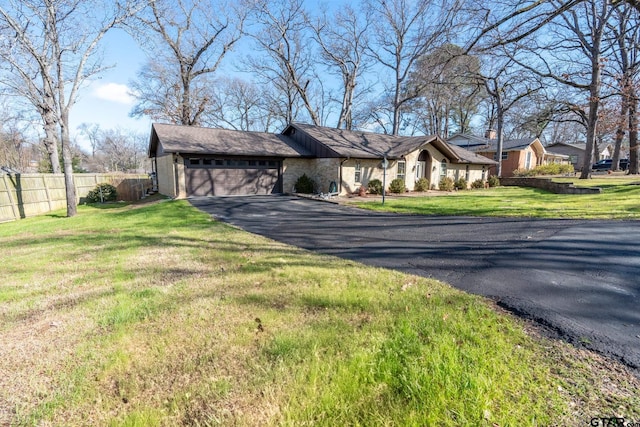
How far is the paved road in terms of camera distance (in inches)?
127

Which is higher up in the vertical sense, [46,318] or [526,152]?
[526,152]

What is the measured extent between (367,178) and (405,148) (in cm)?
369

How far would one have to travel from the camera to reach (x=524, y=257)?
5387mm

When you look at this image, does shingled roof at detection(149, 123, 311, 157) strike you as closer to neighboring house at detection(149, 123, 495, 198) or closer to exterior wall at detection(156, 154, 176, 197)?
neighboring house at detection(149, 123, 495, 198)

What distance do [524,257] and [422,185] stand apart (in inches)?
644

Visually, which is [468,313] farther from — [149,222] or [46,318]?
[149,222]

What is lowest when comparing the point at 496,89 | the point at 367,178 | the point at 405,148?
the point at 367,178

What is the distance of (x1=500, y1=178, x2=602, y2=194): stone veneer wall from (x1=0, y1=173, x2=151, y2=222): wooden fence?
90.6ft

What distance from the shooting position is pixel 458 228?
837 centimetres

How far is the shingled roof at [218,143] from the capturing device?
1720 cm

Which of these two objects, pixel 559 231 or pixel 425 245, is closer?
pixel 425 245

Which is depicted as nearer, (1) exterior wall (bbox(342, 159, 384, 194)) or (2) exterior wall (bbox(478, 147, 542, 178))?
(1) exterior wall (bbox(342, 159, 384, 194))

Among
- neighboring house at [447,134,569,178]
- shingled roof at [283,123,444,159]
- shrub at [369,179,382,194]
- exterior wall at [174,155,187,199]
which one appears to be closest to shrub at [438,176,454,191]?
shingled roof at [283,123,444,159]

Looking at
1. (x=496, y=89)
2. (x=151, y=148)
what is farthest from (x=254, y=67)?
(x=496, y=89)
